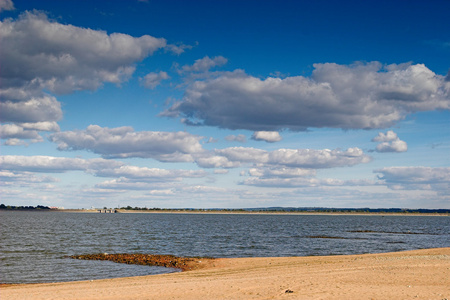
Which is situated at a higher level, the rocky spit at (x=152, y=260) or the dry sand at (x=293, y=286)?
the dry sand at (x=293, y=286)

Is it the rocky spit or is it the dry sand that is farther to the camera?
the rocky spit

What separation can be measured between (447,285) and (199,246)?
137ft

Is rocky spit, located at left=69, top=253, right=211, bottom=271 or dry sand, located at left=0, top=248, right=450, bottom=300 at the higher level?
dry sand, located at left=0, top=248, right=450, bottom=300

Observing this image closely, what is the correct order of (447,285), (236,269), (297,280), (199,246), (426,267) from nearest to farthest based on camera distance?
(447,285)
(297,280)
(426,267)
(236,269)
(199,246)

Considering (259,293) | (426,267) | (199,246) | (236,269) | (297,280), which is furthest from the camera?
(199,246)

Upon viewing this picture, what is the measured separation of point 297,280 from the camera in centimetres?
2748

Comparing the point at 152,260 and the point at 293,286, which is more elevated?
the point at 293,286

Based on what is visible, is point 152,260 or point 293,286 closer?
point 293,286

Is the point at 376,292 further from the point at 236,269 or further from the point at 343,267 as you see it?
the point at 236,269

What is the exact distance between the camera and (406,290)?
23.8m

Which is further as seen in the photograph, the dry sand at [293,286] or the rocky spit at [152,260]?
the rocky spit at [152,260]

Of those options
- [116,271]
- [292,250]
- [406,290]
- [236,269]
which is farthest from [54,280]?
[292,250]

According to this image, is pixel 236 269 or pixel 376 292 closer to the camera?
pixel 376 292

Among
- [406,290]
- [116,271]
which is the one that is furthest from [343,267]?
[116,271]
